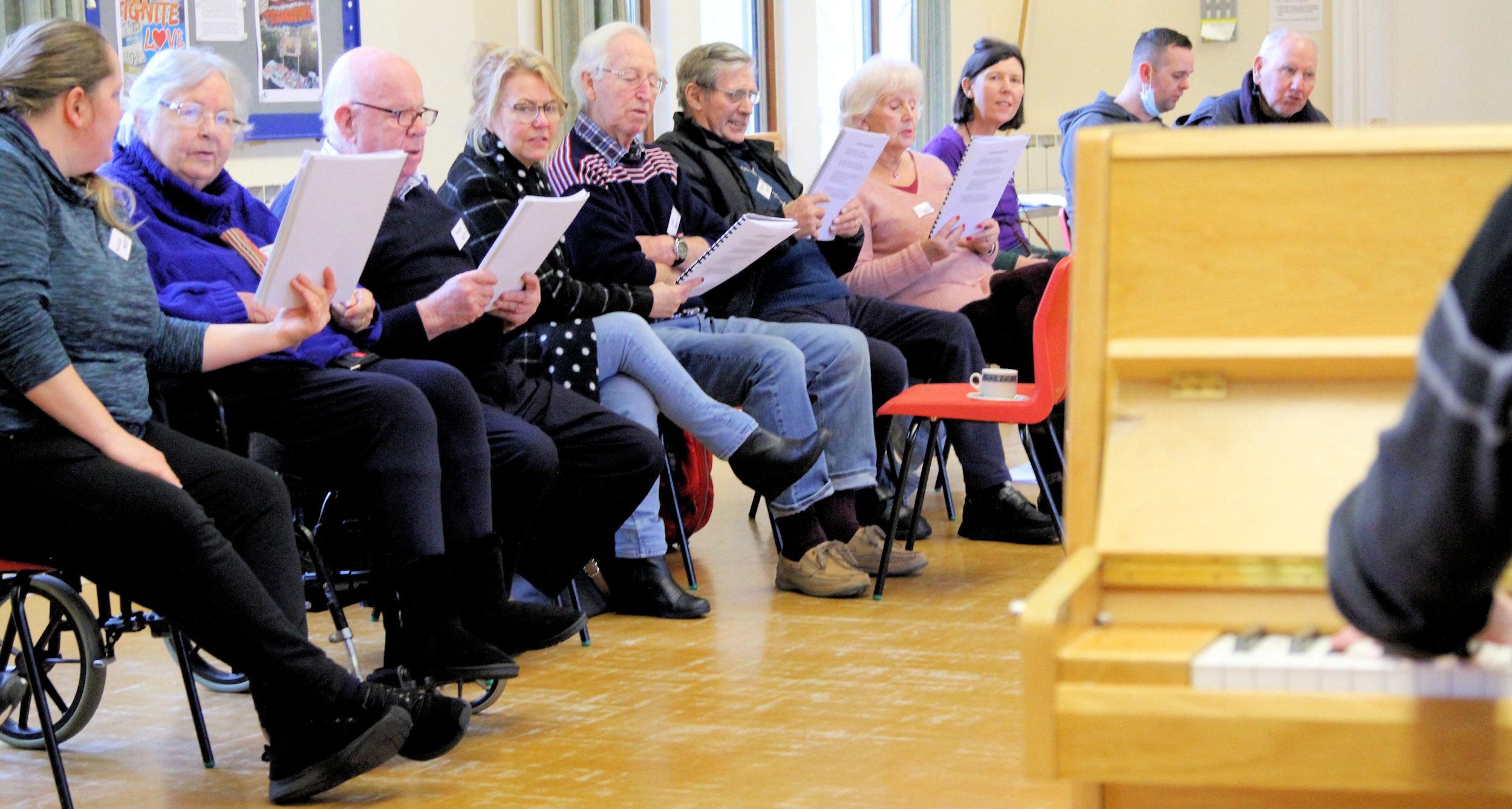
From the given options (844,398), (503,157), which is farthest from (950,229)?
(503,157)

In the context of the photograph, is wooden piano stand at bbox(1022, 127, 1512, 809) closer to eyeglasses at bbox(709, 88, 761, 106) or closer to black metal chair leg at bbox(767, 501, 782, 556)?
black metal chair leg at bbox(767, 501, 782, 556)

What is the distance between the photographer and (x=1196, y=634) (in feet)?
4.27

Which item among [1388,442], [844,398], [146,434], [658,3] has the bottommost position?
[844,398]

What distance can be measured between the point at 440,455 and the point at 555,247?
73 cm

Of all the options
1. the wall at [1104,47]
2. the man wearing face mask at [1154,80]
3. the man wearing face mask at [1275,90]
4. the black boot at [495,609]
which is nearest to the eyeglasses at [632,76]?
the black boot at [495,609]

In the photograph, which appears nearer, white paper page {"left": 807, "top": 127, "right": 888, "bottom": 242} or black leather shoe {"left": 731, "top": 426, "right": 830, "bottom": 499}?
black leather shoe {"left": 731, "top": 426, "right": 830, "bottom": 499}

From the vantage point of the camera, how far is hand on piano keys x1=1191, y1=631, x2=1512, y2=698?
1.12 meters

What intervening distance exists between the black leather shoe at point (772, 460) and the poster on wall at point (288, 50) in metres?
1.98

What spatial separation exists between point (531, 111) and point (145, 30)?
54.4 inches

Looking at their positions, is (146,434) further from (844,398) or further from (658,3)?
(658,3)

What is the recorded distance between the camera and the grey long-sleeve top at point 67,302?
2.13 meters

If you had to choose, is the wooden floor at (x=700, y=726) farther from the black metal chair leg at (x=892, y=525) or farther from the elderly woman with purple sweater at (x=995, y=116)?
the elderly woman with purple sweater at (x=995, y=116)

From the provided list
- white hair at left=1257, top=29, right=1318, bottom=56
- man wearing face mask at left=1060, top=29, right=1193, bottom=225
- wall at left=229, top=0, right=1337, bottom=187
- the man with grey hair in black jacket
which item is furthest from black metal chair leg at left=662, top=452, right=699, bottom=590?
white hair at left=1257, top=29, right=1318, bottom=56

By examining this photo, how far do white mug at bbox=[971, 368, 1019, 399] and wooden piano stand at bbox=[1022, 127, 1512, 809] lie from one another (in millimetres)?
2059
